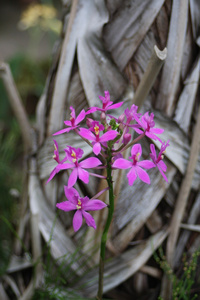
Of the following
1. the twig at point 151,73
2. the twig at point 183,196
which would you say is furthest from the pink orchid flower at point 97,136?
the twig at point 183,196

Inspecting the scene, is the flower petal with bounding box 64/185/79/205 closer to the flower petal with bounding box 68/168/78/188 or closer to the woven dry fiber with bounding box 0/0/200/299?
the flower petal with bounding box 68/168/78/188

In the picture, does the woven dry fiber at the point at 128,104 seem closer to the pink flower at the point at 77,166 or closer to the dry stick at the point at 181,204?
the dry stick at the point at 181,204

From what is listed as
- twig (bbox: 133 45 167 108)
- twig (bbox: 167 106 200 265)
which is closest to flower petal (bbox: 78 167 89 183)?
twig (bbox: 133 45 167 108)

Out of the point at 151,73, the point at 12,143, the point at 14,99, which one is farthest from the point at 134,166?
the point at 12,143

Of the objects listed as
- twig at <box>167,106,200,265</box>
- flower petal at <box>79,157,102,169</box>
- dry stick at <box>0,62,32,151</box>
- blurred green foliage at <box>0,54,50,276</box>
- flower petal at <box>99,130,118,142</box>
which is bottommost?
blurred green foliage at <box>0,54,50,276</box>

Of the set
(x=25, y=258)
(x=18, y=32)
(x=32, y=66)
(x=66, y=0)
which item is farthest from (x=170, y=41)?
(x=18, y=32)

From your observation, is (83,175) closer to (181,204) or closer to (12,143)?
(181,204)

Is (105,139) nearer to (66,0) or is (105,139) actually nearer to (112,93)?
(112,93)
